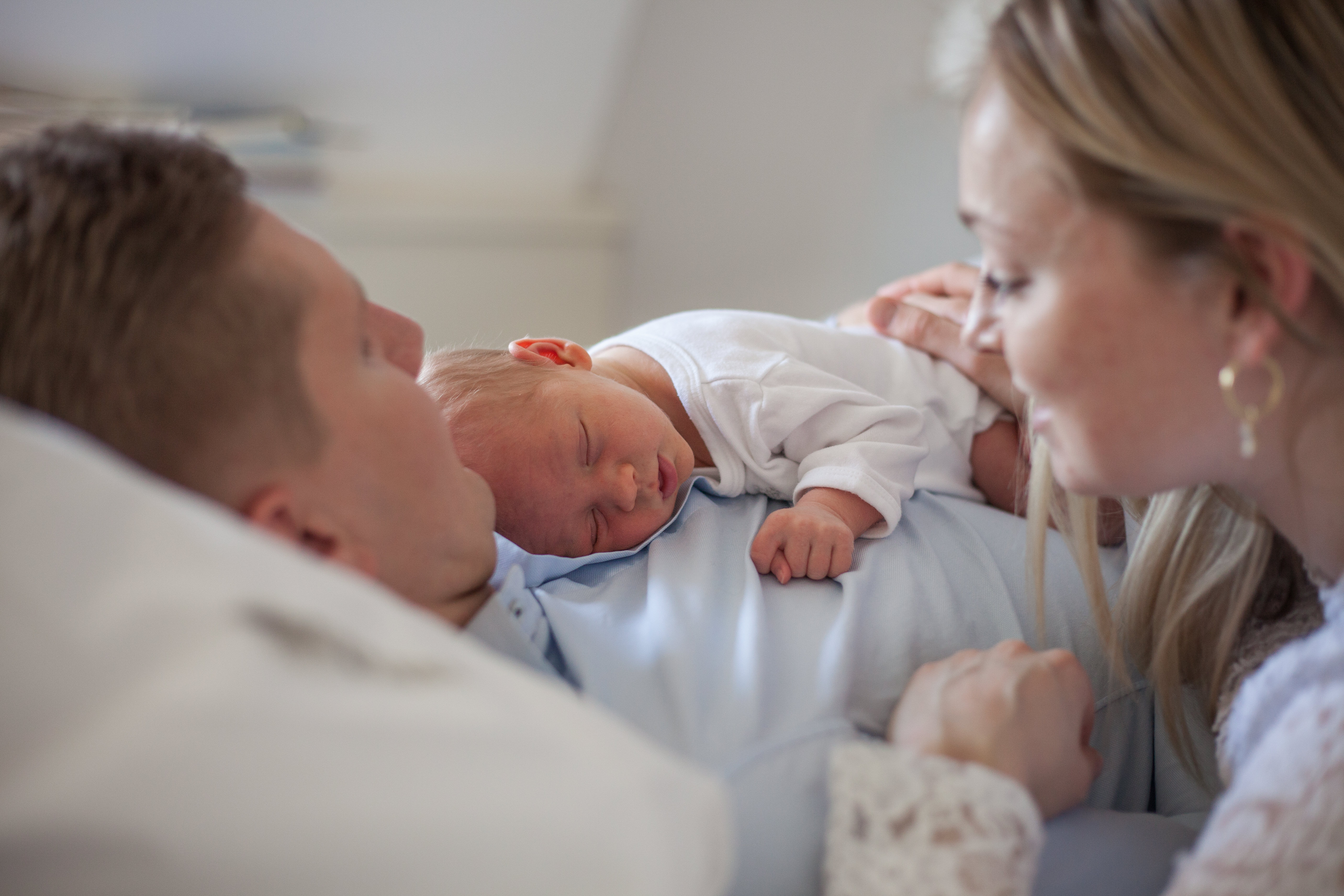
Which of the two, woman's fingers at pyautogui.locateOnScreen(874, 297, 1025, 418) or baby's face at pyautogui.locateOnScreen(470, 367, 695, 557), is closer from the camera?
baby's face at pyautogui.locateOnScreen(470, 367, 695, 557)

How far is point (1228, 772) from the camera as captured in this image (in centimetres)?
81

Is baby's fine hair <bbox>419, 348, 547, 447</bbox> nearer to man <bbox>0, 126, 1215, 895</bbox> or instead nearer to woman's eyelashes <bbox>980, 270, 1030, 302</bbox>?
man <bbox>0, 126, 1215, 895</bbox>

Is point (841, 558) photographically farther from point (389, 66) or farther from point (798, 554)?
point (389, 66)

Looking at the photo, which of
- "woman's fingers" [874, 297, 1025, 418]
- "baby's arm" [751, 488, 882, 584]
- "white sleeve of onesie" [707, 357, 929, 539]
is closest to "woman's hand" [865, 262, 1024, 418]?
"woman's fingers" [874, 297, 1025, 418]

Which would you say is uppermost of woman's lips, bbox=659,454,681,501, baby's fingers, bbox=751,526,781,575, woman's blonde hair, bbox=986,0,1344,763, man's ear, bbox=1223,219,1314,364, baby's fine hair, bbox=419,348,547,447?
woman's blonde hair, bbox=986,0,1344,763

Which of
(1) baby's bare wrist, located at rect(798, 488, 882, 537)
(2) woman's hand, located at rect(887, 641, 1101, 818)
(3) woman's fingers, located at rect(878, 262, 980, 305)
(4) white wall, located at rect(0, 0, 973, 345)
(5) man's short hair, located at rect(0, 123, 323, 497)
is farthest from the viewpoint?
(4) white wall, located at rect(0, 0, 973, 345)

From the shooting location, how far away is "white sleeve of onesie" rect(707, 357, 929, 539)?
46.5 inches

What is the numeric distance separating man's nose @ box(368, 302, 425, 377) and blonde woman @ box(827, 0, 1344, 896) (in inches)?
19.5

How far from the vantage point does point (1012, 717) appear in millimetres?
722

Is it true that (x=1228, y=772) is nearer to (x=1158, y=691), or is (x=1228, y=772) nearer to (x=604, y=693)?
(x=1158, y=691)

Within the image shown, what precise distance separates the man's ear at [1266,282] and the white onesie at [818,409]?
1.49ft

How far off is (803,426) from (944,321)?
325 millimetres

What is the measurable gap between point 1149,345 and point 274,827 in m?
0.63

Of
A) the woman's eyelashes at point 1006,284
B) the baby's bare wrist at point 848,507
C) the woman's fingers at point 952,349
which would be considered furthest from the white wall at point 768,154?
the woman's eyelashes at point 1006,284
